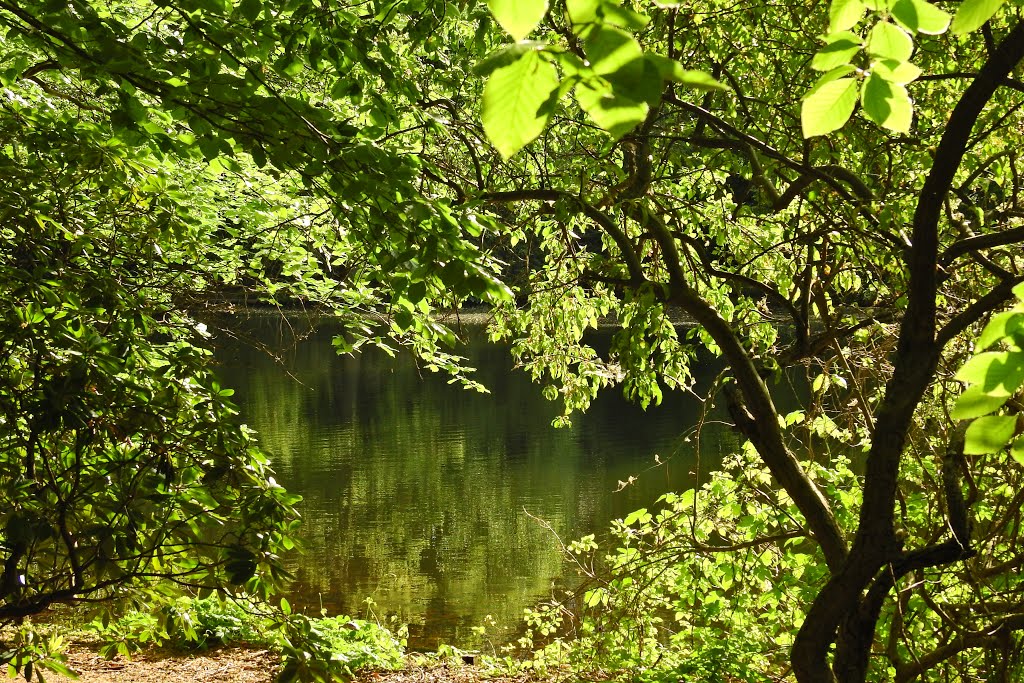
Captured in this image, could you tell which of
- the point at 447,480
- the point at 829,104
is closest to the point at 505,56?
the point at 829,104

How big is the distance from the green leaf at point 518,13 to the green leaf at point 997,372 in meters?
0.60

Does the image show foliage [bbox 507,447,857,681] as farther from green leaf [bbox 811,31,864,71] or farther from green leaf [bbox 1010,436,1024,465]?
green leaf [bbox 811,31,864,71]

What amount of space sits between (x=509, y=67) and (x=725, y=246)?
227 inches

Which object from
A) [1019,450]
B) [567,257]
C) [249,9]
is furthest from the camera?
[567,257]

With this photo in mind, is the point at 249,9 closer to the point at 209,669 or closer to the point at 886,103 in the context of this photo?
the point at 886,103

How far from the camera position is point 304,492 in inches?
592

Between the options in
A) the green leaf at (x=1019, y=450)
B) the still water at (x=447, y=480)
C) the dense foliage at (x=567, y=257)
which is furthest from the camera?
the still water at (x=447, y=480)

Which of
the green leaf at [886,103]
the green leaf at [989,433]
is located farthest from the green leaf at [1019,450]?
the green leaf at [886,103]

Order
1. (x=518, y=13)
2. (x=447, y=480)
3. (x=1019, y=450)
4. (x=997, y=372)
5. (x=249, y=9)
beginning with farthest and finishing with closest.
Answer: (x=447, y=480) → (x=249, y=9) → (x=1019, y=450) → (x=997, y=372) → (x=518, y=13)

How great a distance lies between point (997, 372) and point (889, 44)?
414 millimetres

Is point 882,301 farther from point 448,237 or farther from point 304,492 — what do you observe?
point 304,492

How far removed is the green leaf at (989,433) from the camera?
3.59 ft

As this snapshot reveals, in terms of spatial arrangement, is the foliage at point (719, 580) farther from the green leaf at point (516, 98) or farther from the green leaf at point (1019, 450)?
the green leaf at point (516, 98)

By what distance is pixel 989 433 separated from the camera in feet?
3.64
